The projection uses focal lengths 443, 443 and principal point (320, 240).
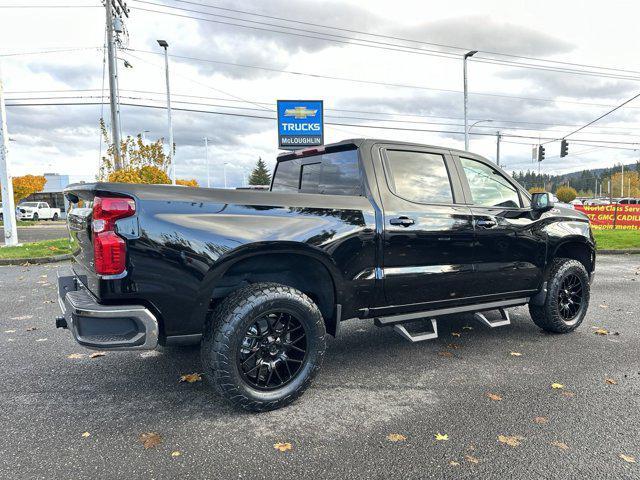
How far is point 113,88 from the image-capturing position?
18141 millimetres

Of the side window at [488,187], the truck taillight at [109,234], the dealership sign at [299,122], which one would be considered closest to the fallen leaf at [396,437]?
the truck taillight at [109,234]

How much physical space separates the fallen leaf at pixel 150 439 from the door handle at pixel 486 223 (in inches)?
122

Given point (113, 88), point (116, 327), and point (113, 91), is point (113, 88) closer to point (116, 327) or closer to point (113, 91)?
point (113, 91)

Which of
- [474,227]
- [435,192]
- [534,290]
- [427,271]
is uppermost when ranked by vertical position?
[435,192]

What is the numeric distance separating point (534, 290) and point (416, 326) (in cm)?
134

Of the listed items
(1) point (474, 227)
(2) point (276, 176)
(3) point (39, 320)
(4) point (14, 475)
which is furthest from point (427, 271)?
(3) point (39, 320)

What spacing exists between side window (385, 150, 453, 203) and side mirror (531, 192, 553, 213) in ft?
3.49

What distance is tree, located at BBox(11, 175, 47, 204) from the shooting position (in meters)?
46.7

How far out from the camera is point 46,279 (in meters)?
8.27

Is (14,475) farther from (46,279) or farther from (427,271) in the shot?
(46,279)

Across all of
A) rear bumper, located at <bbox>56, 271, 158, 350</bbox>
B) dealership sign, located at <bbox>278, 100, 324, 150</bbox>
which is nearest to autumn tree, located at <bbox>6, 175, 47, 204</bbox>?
dealership sign, located at <bbox>278, 100, 324, 150</bbox>

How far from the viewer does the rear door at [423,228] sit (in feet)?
11.9

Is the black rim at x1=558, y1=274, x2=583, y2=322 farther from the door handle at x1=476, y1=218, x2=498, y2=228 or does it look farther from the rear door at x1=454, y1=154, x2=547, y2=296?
the door handle at x1=476, y1=218, x2=498, y2=228

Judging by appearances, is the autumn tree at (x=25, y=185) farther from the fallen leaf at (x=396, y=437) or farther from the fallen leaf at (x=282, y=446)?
the fallen leaf at (x=396, y=437)
